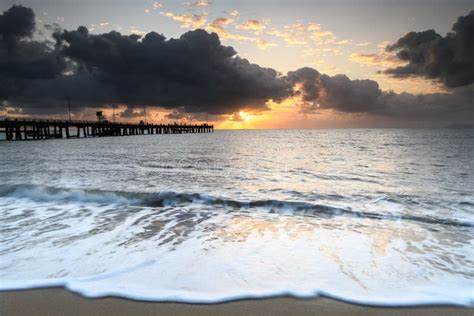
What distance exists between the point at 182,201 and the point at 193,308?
17.3 ft

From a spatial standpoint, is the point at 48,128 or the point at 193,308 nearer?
the point at 193,308

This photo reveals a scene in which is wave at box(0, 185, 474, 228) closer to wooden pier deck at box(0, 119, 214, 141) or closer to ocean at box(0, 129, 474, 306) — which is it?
ocean at box(0, 129, 474, 306)

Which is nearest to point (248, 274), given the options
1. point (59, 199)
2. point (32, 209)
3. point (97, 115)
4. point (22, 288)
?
point (22, 288)

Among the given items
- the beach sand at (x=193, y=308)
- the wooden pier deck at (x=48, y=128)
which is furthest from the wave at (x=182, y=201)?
the wooden pier deck at (x=48, y=128)

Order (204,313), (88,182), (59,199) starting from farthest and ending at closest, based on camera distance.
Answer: (88,182) → (59,199) → (204,313)

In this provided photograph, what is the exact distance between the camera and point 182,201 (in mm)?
7871

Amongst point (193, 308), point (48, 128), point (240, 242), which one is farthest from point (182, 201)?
point (48, 128)

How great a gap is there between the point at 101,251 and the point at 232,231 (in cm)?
210

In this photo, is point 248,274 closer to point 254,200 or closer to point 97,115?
point 254,200

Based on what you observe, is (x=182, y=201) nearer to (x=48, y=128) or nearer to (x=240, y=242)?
(x=240, y=242)

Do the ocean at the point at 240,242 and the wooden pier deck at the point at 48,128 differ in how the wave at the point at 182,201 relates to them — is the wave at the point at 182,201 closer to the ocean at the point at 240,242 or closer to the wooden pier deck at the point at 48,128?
the ocean at the point at 240,242

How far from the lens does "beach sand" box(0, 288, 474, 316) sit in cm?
264

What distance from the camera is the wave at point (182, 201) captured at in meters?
6.34

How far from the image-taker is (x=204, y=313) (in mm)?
2615
